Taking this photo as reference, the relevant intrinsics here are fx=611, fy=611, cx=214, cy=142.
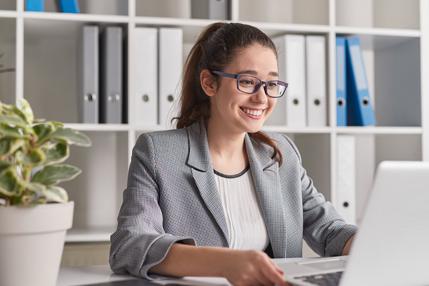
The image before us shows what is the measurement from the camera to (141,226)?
4.44ft

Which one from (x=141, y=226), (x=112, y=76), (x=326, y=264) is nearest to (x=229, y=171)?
(x=141, y=226)

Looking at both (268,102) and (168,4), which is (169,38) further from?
(268,102)

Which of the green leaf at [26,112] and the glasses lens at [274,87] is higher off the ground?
the glasses lens at [274,87]

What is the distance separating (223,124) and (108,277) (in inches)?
23.9

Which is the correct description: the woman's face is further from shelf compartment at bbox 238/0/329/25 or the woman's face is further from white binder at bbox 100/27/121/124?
shelf compartment at bbox 238/0/329/25

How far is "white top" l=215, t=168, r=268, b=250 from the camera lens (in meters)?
1.61

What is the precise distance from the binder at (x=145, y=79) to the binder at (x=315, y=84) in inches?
24.5

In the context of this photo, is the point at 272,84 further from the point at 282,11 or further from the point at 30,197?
the point at 282,11

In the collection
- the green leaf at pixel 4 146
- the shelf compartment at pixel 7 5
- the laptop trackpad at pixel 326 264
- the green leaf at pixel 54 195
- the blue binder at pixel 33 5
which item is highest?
the shelf compartment at pixel 7 5

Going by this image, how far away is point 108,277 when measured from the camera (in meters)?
1.26

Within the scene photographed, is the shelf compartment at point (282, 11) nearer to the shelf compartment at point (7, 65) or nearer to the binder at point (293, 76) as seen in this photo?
the binder at point (293, 76)

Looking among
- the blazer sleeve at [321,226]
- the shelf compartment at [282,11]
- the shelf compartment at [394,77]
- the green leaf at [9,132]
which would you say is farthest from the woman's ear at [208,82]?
the shelf compartment at [394,77]

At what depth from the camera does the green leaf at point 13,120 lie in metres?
0.91

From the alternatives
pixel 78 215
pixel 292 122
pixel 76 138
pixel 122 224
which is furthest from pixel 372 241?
pixel 78 215
